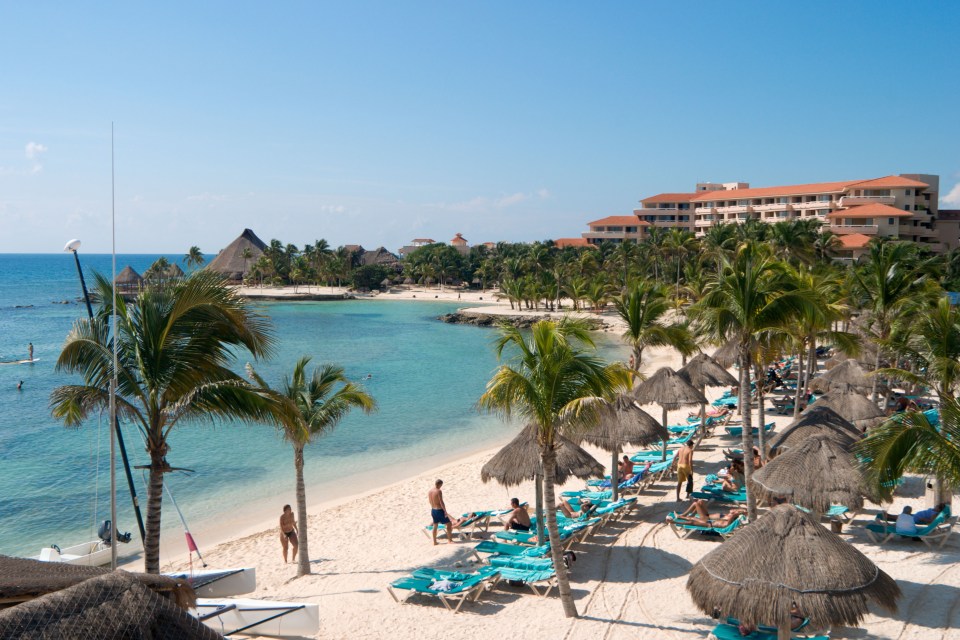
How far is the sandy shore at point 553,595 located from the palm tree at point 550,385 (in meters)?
1.31

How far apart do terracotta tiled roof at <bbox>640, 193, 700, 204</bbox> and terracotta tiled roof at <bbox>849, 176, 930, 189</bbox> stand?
24508 mm

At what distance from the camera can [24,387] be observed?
35.5m

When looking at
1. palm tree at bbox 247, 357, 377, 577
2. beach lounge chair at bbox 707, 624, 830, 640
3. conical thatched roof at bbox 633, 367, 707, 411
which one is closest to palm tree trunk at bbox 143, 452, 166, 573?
palm tree at bbox 247, 357, 377, 577

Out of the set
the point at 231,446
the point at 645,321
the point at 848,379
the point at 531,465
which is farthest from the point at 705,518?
the point at 231,446

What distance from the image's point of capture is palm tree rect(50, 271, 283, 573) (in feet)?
28.6

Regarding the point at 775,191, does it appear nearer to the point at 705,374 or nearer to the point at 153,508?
the point at 705,374

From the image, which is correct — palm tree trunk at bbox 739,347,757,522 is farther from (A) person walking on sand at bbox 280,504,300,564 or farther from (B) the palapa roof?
(B) the palapa roof

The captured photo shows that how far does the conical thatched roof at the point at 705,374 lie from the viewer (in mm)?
21373

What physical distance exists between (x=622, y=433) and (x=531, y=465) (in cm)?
307

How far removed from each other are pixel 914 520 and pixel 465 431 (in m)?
17.2

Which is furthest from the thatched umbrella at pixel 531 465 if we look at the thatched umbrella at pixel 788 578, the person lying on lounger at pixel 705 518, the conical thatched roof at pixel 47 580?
the conical thatched roof at pixel 47 580

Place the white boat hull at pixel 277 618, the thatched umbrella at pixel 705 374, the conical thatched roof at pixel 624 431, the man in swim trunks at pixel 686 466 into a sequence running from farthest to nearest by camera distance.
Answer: the thatched umbrella at pixel 705 374 < the man in swim trunks at pixel 686 466 < the conical thatched roof at pixel 624 431 < the white boat hull at pixel 277 618

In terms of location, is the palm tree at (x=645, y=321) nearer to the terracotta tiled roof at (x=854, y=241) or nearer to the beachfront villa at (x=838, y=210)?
the beachfront villa at (x=838, y=210)

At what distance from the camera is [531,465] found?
12.1 meters
